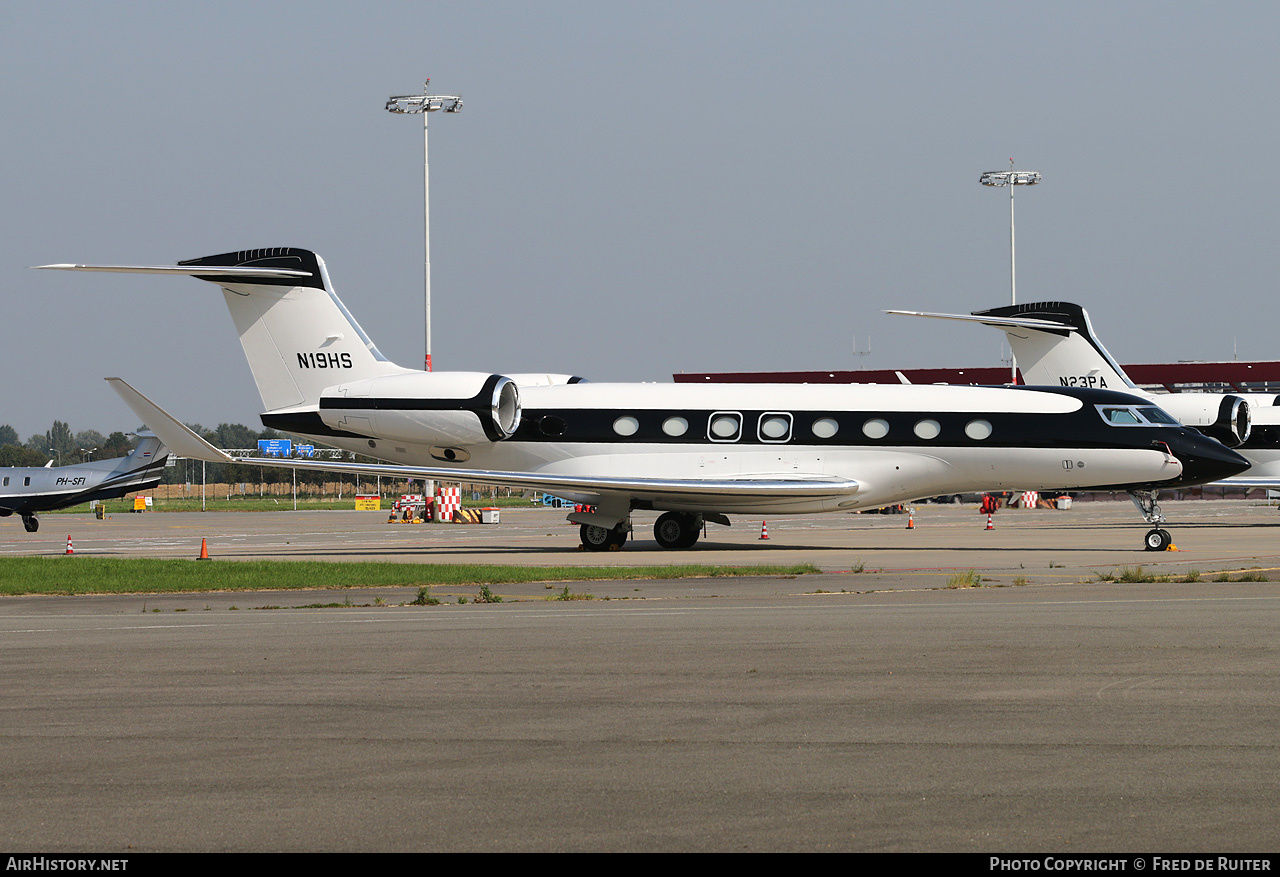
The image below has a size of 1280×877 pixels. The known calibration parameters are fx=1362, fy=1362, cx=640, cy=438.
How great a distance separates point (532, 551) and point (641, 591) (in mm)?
11398

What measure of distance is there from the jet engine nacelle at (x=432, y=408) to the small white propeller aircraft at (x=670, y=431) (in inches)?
1.2

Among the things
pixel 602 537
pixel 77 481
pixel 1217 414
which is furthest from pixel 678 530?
pixel 77 481

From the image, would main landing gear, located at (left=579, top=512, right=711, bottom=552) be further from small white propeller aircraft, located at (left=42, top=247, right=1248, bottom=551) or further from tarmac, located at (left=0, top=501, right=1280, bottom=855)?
tarmac, located at (left=0, top=501, right=1280, bottom=855)

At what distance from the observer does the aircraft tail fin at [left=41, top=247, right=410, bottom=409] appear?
28766mm

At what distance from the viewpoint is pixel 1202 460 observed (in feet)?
87.5

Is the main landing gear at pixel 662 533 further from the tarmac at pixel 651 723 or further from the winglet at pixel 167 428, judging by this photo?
the tarmac at pixel 651 723

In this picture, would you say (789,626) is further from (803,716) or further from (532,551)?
(532,551)

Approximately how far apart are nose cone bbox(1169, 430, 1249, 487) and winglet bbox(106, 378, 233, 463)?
18468mm

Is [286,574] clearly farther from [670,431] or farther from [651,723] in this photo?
[651,723]

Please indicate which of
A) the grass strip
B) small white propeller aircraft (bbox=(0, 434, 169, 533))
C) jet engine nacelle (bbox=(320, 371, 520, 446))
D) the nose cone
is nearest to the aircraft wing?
jet engine nacelle (bbox=(320, 371, 520, 446))

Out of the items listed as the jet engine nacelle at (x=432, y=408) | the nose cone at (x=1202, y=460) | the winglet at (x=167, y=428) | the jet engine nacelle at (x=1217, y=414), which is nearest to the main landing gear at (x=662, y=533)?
the jet engine nacelle at (x=432, y=408)

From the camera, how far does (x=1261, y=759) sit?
6758 millimetres

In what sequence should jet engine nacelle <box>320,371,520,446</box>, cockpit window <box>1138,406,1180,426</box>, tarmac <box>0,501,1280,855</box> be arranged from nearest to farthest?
tarmac <box>0,501,1280,855</box> < cockpit window <box>1138,406,1180,426</box> < jet engine nacelle <box>320,371,520,446</box>
